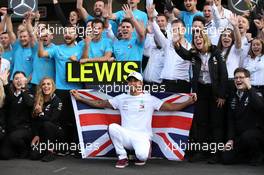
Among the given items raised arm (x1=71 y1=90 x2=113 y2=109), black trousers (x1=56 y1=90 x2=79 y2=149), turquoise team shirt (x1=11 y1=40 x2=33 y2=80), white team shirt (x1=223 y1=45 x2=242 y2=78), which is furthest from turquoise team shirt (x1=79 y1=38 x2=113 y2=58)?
white team shirt (x1=223 y1=45 x2=242 y2=78)

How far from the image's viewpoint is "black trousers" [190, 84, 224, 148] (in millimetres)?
7297

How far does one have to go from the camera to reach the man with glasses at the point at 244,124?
22.7 ft

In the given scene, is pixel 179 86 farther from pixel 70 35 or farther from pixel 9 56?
pixel 9 56

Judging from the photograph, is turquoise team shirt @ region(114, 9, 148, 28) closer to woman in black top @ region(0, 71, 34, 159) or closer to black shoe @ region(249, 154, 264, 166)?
woman in black top @ region(0, 71, 34, 159)

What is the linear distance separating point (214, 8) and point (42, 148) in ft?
10.6

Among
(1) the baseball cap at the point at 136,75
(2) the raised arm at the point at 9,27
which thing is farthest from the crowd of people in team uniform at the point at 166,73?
(1) the baseball cap at the point at 136,75

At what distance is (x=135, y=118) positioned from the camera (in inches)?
275

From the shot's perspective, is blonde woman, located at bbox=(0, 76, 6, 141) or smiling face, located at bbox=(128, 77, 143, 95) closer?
smiling face, located at bbox=(128, 77, 143, 95)

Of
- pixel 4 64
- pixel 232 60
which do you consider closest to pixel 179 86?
pixel 232 60

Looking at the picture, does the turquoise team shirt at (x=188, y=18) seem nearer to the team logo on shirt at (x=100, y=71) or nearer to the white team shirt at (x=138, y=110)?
the team logo on shirt at (x=100, y=71)

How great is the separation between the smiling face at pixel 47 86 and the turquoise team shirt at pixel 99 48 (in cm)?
70

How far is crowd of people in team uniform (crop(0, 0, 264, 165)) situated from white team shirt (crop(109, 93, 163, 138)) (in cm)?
54

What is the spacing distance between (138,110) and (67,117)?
1275 millimetres

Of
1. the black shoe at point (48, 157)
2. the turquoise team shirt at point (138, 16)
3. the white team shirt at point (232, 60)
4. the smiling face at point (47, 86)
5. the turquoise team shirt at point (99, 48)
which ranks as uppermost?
the turquoise team shirt at point (138, 16)
